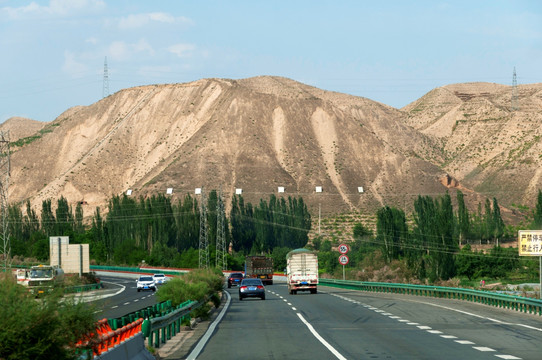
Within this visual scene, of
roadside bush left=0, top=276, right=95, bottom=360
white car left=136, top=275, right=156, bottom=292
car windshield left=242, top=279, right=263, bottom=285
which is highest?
roadside bush left=0, top=276, right=95, bottom=360

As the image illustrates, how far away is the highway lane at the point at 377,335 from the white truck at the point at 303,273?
2176 centimetres

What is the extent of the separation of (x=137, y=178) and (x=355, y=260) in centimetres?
7885

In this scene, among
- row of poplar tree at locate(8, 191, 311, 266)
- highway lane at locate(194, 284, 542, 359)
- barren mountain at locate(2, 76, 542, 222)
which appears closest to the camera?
highway lane at locate(194, 284, 542, 359)

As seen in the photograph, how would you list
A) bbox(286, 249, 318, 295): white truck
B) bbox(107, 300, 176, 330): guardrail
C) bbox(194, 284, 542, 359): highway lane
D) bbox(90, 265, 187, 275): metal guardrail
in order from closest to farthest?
bbox(107, 300, 176, 330): guardrail < bbox(194, 284, 542, 359): highway lane < bbox(286, 249, 318, 295): white truck < bbox(90, 265, 187, 275): metal guardrail

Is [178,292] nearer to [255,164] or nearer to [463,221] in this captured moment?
[463,221]

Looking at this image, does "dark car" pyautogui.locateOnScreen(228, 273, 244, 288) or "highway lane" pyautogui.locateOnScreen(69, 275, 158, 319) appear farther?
"dark car" pyautogui.locateOnScreen(228, 273, 244, 288)

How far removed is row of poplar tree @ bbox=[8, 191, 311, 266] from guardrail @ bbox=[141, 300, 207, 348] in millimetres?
101957

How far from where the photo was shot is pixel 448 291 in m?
46.4

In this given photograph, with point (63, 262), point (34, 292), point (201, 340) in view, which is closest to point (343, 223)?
point (63, 262)

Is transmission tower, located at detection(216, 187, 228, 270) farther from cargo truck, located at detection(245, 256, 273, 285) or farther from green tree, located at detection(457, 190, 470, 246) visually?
green tree, located at detection(457, 190, 470, 246)

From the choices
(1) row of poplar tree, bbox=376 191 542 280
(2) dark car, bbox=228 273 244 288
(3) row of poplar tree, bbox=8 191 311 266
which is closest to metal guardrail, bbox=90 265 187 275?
(3) row of poplar tree, bbox=8 191 311 266

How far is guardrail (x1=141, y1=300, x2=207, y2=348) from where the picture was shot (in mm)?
15523

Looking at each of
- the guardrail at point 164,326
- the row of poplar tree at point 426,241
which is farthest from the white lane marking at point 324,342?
the row of poplar tree at point 426,241

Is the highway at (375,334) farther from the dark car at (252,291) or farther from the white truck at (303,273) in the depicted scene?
the white truck at (303,273)
